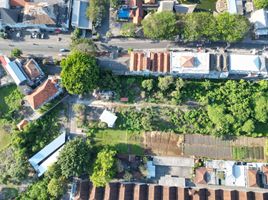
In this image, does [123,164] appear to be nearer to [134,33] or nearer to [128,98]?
[128,98]

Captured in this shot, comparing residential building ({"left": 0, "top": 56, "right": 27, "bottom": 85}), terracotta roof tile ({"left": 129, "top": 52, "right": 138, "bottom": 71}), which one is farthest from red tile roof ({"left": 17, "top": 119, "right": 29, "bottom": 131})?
terracotta roof tile ({"left": 129, "top": 52, "right": 138, "bottom": 71})

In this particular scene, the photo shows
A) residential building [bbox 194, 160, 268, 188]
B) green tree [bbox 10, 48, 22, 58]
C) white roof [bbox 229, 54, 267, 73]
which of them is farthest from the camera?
green tree [bbox 10, 48, 22, 58]

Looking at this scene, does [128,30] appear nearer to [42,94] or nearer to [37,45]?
[37,45]

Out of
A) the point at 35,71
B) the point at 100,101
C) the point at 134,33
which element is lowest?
the point at 100,101

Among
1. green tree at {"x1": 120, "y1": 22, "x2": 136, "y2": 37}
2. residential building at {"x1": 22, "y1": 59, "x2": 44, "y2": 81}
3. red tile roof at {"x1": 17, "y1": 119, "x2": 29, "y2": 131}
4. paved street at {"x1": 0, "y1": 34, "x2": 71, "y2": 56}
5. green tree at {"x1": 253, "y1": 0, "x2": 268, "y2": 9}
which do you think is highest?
green tree at {"x1": 253, "y1": 0, "x2": 268, "y2": 9}

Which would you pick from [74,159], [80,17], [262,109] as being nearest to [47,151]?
[74,159]

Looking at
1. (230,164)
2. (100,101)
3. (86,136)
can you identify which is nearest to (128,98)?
(100,101)

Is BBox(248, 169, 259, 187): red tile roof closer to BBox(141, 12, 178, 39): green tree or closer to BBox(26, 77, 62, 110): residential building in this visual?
BBox(141, 12, 178, 39): green tree
